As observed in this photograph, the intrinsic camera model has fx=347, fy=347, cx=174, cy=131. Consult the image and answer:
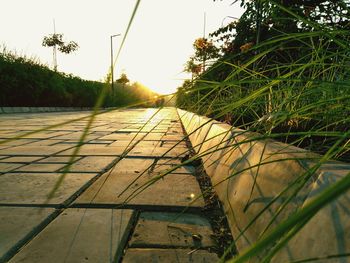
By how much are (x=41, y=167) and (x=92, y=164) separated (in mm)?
344

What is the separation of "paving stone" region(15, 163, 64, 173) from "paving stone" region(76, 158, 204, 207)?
414 mm

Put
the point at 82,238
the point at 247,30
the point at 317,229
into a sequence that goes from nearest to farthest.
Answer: the point at 317,229 < the point at 82,238 < the point at 247,30

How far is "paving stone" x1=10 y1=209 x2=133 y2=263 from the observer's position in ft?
3.34

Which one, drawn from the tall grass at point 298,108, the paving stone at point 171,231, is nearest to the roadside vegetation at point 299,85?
the tall grass at point 298,108

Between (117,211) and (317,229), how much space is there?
0.95 meters

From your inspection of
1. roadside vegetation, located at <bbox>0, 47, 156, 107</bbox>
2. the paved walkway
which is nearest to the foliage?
roadside vegetation, located at <bbox>0, 47, 156, 107</bbox>

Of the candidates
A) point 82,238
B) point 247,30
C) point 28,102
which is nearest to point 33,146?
point 82,238

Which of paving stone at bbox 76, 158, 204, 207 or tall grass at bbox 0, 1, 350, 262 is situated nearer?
tall grass at bbox 0, 1, 350, 262

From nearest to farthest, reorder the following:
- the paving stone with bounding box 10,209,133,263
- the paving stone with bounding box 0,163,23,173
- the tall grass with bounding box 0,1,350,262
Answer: the tall grass with bounding box 0,1,350,262 < the paving stone with bounding box 10,209,133,263 < the paving stone with bounding box 0,163,23,173

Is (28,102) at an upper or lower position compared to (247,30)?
lower

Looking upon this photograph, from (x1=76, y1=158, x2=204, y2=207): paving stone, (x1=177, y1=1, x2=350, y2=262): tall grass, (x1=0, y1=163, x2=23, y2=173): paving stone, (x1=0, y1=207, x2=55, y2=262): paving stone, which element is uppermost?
(x1=177, y1=1, x2=350, y2=262): tall grass

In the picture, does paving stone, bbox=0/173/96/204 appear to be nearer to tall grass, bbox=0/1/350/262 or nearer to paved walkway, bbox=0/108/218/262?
paved walkway, bbox=0/108/218/262

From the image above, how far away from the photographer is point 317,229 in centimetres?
63

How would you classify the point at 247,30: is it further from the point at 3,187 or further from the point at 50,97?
the point at 50,97
